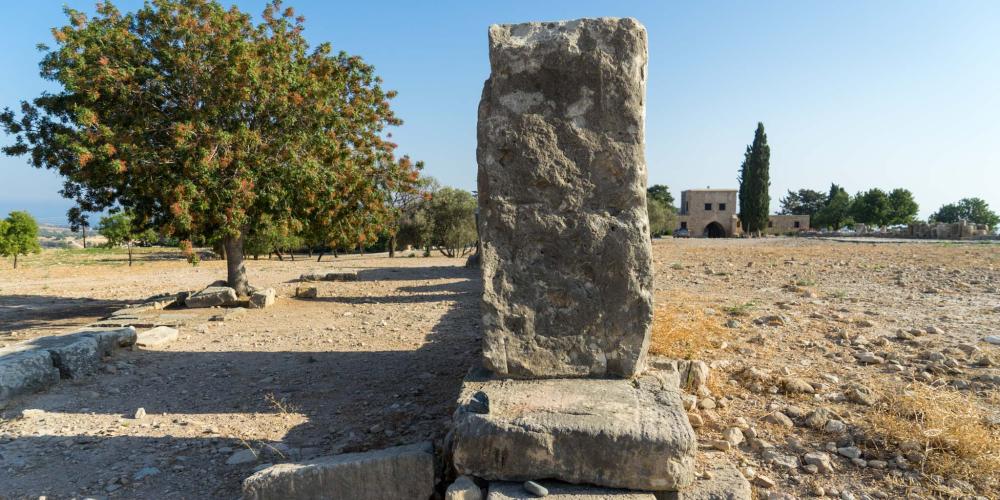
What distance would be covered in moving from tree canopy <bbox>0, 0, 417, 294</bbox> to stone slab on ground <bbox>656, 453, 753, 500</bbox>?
7005mm

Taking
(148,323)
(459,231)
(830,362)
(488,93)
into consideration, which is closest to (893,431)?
(830,362)

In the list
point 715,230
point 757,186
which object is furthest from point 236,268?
point 715,230

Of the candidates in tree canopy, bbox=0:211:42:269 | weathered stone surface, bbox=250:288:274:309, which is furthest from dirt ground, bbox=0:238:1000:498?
tree canopy, bbox=0:211:42:269

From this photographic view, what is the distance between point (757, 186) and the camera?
4988cm

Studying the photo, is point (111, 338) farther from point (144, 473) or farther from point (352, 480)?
point (352, 480)

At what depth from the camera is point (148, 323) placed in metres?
8.06

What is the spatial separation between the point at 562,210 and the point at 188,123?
21.9 ft

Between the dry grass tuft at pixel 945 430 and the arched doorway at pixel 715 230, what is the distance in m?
57.2

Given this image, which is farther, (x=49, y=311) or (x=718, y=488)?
(x=49, y=311)

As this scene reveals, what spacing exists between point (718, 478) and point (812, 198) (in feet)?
285

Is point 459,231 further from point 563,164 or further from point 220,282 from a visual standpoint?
point 563,164

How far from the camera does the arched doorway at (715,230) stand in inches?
2271

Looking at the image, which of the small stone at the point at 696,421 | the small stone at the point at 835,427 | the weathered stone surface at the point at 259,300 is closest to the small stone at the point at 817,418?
the small stone at the point at 835,427

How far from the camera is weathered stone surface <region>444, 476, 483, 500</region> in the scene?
2.61 meters
